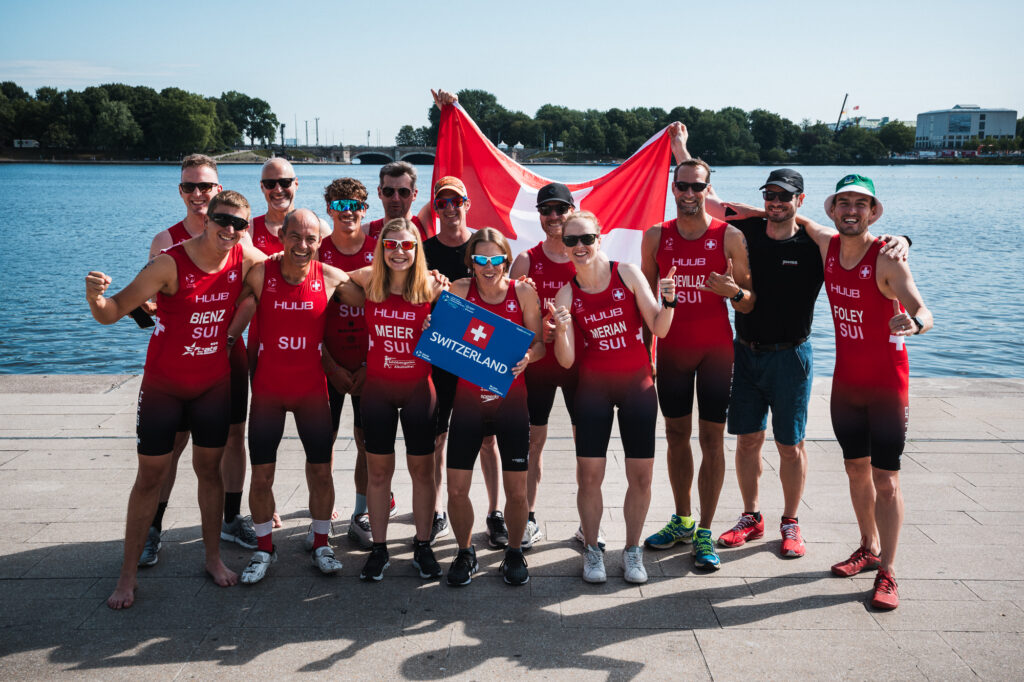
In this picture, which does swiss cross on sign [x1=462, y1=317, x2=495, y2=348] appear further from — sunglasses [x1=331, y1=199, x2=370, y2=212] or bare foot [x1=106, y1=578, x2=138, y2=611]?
bare foot [x1=106, y1=578, x2=138, y2=611]

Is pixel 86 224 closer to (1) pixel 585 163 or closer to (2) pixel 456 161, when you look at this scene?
(2) pixel 456 161

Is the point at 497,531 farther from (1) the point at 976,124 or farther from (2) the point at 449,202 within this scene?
(1) the point at 976,124

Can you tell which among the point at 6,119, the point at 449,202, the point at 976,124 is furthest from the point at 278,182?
the point at 976,124

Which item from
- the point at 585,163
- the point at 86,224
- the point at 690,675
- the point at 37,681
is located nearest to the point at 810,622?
the point at 690,675

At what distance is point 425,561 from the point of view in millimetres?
5105

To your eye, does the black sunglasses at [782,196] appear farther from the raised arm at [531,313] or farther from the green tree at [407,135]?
the green tree at [407,135]

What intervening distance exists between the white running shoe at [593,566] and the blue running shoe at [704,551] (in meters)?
0.63

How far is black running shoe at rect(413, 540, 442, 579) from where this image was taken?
5.08 meters

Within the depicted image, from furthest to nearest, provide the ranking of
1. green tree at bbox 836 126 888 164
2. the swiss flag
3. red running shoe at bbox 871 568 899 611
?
green tree at bbox 836 126 888 164
the swiss flag
red running shoe at bbox 871 568 899 611

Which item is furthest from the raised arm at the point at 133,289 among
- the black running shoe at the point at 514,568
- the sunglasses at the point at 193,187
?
the black running shoe at the point at 514,568

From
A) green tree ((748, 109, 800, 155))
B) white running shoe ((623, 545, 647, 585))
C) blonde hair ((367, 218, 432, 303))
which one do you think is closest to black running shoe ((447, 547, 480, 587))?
white running shoe ((623, 545, 647, 585))

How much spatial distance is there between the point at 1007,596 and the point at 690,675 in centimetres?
216

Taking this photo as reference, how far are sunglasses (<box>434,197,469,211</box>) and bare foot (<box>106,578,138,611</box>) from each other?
3.00m

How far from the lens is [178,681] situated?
13.0 ft
